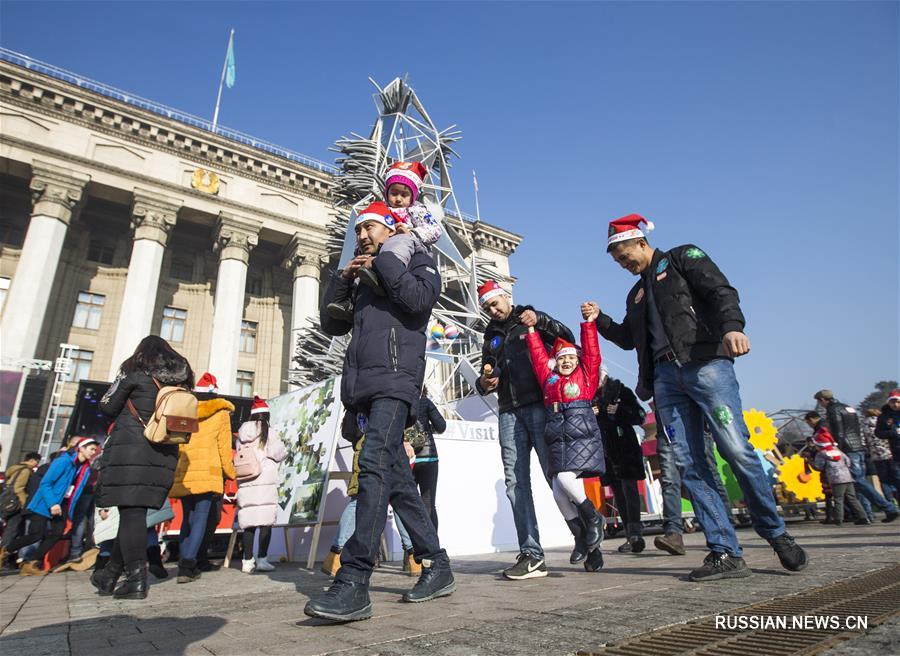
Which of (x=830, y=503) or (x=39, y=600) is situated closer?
(x=39, y=600)

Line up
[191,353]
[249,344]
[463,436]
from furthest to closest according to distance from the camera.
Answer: [249,344]
[191,353]
[463,436]

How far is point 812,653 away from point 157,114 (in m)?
29.5

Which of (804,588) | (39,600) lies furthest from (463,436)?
(804,588)

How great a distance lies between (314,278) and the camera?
87.6 ft

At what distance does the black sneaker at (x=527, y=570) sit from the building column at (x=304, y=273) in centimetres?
2299

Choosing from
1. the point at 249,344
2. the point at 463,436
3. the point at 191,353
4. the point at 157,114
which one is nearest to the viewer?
the point at 463,436

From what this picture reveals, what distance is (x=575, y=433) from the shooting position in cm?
373

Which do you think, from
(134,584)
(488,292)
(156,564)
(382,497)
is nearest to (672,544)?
(488,292)

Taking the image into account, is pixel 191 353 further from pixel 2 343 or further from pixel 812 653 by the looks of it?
pixel 812 653

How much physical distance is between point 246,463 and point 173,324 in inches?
930

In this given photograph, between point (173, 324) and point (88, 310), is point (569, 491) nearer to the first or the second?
point (173, 324)

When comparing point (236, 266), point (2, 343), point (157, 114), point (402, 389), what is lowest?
point (402, 389)

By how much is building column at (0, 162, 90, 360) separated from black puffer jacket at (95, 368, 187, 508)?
19.2m

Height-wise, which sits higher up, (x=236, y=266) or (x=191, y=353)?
(x=236, y=266)
